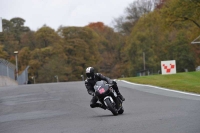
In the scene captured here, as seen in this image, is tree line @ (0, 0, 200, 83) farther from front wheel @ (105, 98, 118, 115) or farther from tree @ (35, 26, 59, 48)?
front wheel @ (105, 98, 118, 115)

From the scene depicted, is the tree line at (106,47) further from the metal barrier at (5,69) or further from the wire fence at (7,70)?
the metal barrier at (5,69)

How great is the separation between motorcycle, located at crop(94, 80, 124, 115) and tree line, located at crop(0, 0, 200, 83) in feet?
181

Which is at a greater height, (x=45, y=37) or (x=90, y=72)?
(x=45, y=37)

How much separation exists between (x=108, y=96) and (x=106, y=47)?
3154 inches

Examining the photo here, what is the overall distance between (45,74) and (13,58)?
8.79 meters

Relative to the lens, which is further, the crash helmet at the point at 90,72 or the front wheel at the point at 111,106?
the crash helmet at the point at 90,72

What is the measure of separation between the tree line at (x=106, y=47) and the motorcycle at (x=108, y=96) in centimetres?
5503

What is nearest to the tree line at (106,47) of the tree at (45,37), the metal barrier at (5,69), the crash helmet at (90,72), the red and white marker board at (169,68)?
the tree at (45,37)

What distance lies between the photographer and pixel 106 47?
93812 mm

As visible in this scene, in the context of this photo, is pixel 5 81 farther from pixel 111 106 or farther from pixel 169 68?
pixel 111 106

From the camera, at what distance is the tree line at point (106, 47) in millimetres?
77312

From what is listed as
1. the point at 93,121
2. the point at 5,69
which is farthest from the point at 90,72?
the point at 5,69

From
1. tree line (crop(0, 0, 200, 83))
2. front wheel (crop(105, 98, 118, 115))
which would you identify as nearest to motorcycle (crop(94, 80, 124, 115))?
front wheel (crop(105, 98, 118, 115))

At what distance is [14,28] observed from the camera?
99625mm
